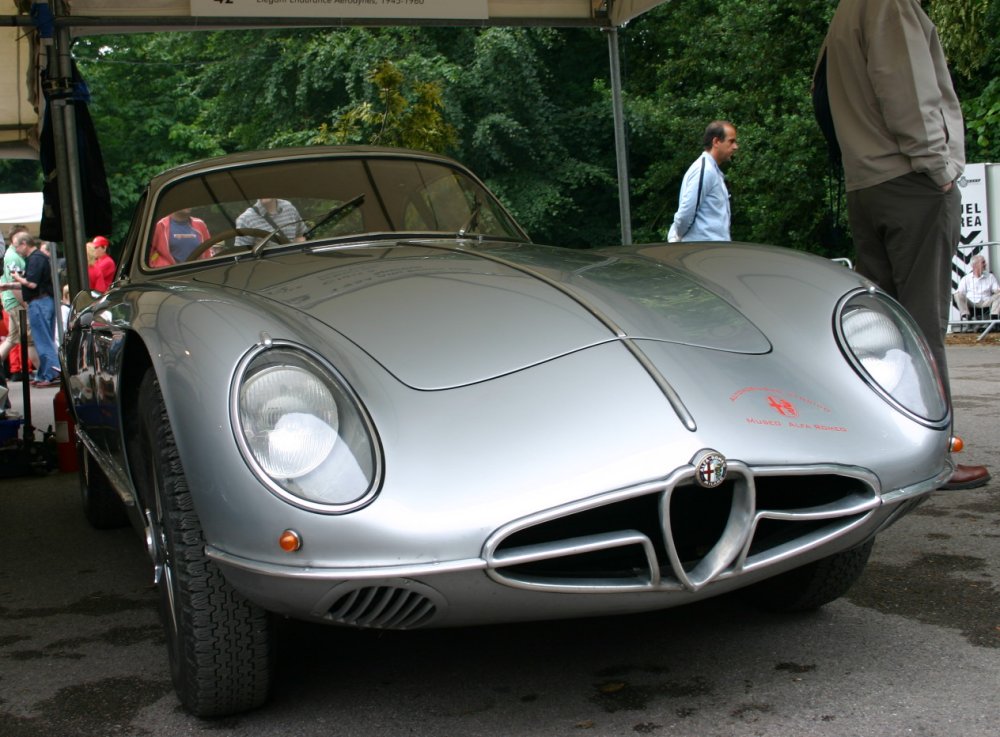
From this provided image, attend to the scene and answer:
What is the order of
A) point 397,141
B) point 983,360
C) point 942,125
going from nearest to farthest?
point 942,125, point 983,360, point 397,141

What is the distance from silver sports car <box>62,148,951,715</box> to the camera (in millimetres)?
2068

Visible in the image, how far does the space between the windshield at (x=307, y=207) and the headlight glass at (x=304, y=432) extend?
1.31 metres

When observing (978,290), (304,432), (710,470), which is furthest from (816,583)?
(978,290)

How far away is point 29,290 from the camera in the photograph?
12.8 meters

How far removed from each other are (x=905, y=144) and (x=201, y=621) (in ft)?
10.4

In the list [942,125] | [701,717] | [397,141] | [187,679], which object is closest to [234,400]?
[187,679]

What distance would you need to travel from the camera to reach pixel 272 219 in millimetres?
3637

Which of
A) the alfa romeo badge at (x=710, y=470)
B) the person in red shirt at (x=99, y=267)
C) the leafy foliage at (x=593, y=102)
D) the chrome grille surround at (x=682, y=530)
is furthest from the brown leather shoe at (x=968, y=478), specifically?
the leafy foliage at (x=593, y=102)

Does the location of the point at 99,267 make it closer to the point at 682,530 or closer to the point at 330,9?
the point at 330,9

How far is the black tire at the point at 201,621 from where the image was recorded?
2.26 m

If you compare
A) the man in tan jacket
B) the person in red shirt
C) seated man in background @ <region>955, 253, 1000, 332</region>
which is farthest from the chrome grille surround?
the person in red shirt

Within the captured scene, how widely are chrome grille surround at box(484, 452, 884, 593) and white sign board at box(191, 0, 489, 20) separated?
4710 millimetres

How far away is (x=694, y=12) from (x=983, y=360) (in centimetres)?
1609

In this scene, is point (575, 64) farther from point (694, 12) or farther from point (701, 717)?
→ point (701, 717)
